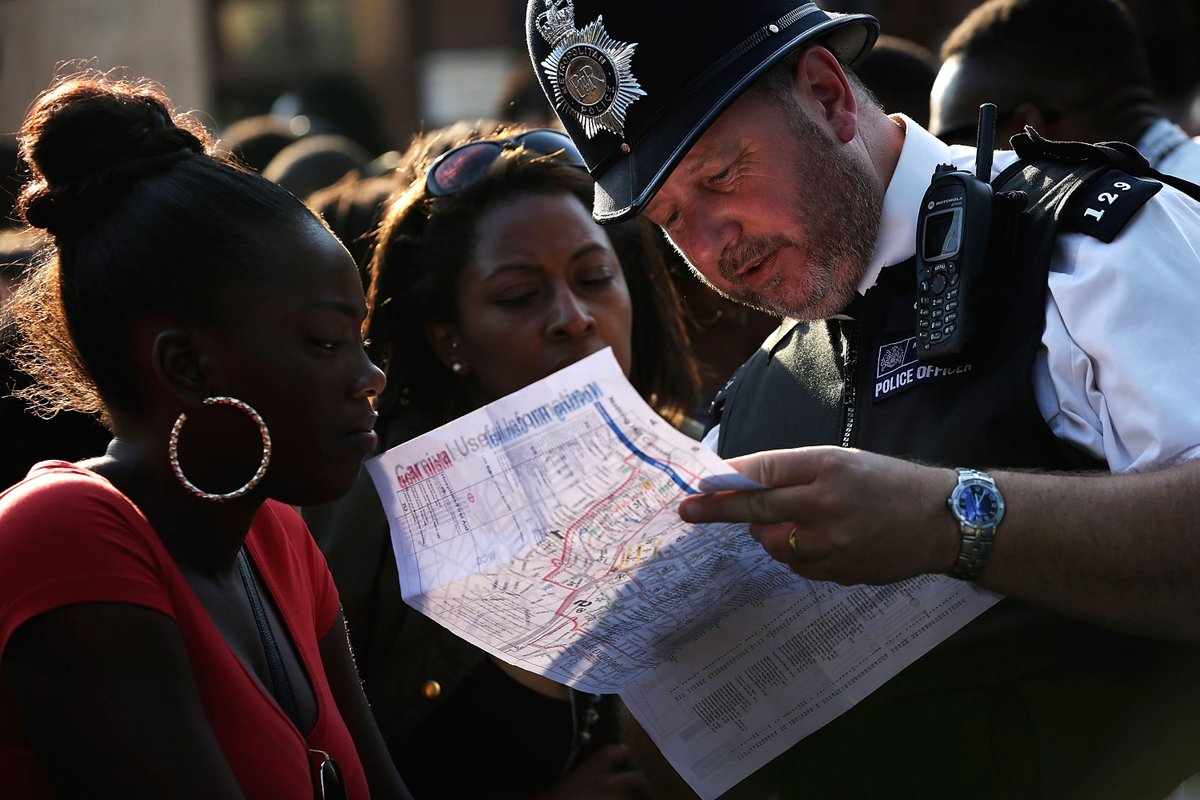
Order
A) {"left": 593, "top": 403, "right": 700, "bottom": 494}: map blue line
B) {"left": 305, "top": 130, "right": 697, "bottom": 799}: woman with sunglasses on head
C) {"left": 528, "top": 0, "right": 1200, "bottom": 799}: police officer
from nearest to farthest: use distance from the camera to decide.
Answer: {"left": 593, "top": 403, "right": 700, "bottom": 494}: map blue line → {"left": 528, "top": 0, "right": 1200, "bottom": 799}: police officer → {"left": 305, "top": 130, "right": 697, "bottom": 799}: woman with sunglasses on head

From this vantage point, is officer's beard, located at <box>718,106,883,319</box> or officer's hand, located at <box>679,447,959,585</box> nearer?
officer's hand, located at <box>679,447,959,585</box>

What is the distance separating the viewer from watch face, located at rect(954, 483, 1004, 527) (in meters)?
1.76

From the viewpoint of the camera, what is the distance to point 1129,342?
6.23 ft

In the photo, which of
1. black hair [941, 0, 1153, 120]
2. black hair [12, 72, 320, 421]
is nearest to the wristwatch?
black hair [12, 72, 320, 421]

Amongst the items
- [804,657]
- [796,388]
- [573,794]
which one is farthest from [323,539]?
[804,657]

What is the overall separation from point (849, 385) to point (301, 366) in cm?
97

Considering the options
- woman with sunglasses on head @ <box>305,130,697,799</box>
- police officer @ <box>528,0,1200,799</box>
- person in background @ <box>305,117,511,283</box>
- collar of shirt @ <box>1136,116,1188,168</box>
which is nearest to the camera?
police officer @ <box>528,0,1200,799</box>

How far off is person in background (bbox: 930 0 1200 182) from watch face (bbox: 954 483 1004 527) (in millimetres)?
2423

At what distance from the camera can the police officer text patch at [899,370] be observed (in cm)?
216

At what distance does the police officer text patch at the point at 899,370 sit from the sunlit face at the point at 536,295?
85cm

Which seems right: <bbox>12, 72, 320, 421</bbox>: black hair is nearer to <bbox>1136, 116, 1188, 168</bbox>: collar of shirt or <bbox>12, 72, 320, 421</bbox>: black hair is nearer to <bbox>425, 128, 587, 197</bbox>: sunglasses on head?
<bbox>425, 128, 587, 197</bbox>: sunglasses on head

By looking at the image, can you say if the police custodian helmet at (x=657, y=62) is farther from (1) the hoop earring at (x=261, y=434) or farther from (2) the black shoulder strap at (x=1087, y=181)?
(1) the hoop earring at (x=261, y=434)

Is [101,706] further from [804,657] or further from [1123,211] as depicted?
[1123,211]

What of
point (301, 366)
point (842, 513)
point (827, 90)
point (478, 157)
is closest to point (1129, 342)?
point (842, 513)
